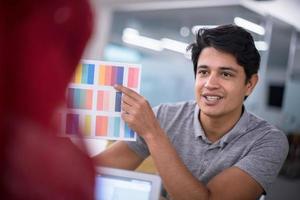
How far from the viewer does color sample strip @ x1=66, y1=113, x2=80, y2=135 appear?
29 cm

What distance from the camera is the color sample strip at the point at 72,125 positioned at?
0.94 ft

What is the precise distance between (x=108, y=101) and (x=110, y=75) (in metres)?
0.05

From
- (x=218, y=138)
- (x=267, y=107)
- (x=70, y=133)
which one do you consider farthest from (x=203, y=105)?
(x=267, y=107)

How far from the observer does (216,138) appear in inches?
43.2

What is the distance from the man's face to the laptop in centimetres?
36

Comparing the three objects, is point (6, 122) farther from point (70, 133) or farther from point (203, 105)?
point (203, 105)

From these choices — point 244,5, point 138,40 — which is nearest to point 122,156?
point 244,5

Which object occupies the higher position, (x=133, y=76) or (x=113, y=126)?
(x=133, y=76)

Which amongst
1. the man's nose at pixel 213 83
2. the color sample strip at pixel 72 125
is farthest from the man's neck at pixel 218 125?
the color sample strip at pixel 72 125

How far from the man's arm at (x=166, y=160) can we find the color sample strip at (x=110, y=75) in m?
0.02

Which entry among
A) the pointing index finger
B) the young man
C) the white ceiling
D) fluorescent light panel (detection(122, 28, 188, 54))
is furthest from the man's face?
fluorescent light panel (detection(122, 28, 188, 54))

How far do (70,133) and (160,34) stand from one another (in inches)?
234

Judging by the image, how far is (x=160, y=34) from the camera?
615cm

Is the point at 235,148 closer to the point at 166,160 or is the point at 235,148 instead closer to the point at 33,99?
the point at 166,160
